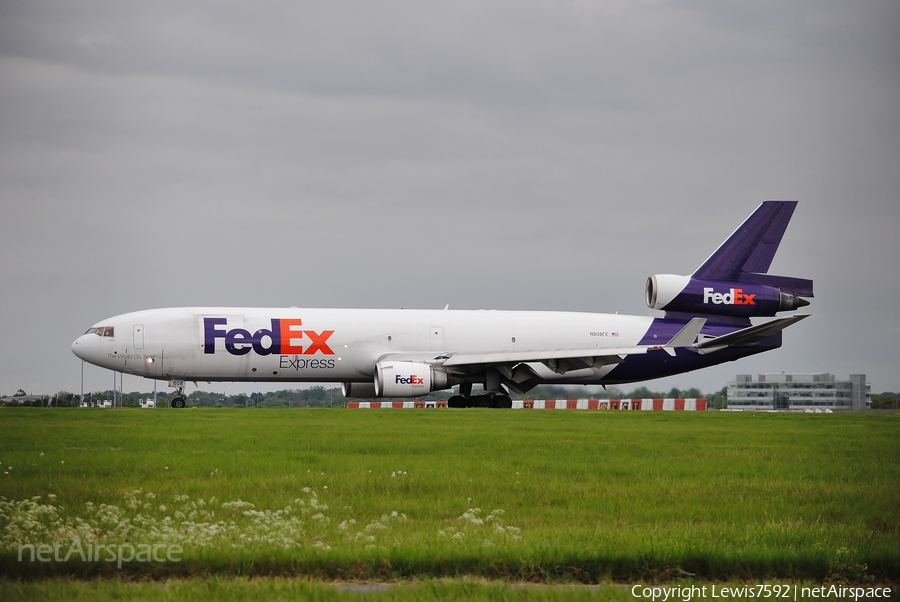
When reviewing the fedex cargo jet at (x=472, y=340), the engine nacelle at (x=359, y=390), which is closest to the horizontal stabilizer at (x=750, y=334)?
the fedex cargo jet at (x=472, y=340)

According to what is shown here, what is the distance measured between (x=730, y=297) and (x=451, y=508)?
36.3 metres

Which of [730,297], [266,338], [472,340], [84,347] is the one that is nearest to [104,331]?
[84,347]

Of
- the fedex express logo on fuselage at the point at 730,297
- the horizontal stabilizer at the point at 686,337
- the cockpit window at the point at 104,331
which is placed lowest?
the horizontal stabilizer at the point at 686,337

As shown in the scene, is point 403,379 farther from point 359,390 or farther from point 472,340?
point 359,390

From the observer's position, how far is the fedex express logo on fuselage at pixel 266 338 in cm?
3678

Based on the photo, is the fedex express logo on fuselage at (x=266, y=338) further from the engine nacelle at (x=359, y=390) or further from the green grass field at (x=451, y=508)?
the green grass field at (x=451, y=508)

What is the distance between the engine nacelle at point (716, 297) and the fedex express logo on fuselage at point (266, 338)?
15.1 metres

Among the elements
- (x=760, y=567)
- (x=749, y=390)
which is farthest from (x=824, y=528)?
(x=749, y=390)

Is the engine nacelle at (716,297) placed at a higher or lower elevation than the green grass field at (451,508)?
higher

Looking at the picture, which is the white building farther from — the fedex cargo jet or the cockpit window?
the cockpit window

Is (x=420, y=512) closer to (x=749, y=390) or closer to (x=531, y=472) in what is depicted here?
(x=531, y=472)

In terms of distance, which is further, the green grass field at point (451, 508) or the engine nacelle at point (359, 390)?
the engine nacelle at point (359, 390)

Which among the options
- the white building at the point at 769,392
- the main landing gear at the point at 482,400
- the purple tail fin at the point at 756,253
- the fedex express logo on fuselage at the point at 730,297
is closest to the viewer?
the main landing gear at the point at 482,400

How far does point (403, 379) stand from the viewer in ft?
118
